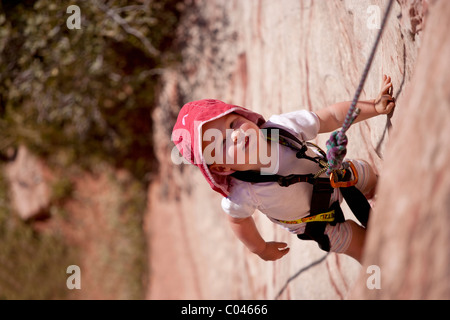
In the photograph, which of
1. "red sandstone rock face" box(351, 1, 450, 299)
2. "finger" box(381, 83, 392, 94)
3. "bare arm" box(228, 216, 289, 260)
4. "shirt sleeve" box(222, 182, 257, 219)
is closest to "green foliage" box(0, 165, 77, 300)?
"bare arm" box(228, 216, 289, 260)

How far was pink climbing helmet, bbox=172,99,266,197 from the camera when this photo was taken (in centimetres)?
154

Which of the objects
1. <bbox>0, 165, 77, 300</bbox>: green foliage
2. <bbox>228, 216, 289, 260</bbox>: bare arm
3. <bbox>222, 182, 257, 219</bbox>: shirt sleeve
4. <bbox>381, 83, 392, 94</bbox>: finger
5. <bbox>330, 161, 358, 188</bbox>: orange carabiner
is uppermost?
<bbox>381, 83, 392, 94</bbox>: finger

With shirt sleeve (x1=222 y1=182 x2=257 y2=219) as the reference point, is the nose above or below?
above

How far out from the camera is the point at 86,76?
4055 mm

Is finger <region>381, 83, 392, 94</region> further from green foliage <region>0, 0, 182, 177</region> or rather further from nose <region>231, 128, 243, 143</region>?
green foliage <region>0, 0, 182, 177</region>

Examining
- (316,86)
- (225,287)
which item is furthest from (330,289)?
(225,287)

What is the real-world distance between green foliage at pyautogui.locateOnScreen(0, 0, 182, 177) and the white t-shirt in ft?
7.31

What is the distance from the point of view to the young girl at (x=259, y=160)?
1.54m

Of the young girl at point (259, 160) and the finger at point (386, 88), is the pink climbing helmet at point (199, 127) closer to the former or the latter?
the young girl at point (259, 160)

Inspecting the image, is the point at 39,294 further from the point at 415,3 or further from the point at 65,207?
the point at 415,3

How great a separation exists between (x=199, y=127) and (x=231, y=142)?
0.40 ft

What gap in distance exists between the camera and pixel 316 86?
2320mm

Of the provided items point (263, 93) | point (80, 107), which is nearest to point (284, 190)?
point (263, 93)

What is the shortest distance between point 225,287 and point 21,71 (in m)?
2.45
